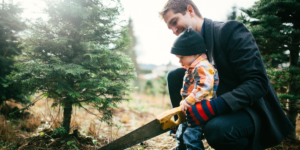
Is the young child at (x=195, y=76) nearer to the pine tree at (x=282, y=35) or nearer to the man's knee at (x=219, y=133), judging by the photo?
the man's knee at (x=219, y=133)

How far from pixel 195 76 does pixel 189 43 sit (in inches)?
13.5

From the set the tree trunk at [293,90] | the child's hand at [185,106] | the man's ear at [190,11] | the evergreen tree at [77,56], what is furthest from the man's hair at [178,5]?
the tree trunk at [293,90]

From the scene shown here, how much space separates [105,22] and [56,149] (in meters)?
1.88

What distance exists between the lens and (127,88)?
223 cm

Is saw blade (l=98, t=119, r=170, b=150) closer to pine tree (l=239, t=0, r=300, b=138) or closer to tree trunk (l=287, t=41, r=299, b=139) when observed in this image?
pine tree (l=239, t=0, r=300, b=138)

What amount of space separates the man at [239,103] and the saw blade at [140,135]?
1.29ft

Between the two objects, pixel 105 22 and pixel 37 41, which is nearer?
pixel 37 41

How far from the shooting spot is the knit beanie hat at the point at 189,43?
149cm

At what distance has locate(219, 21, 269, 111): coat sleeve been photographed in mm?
1191

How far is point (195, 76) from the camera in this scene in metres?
1.47

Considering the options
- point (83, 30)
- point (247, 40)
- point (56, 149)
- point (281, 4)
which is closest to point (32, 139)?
point (56, 149)

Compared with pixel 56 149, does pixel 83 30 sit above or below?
above

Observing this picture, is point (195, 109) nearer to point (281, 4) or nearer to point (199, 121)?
point (199, 121)

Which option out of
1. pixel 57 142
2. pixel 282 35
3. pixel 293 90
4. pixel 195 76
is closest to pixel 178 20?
pixel 195 76
